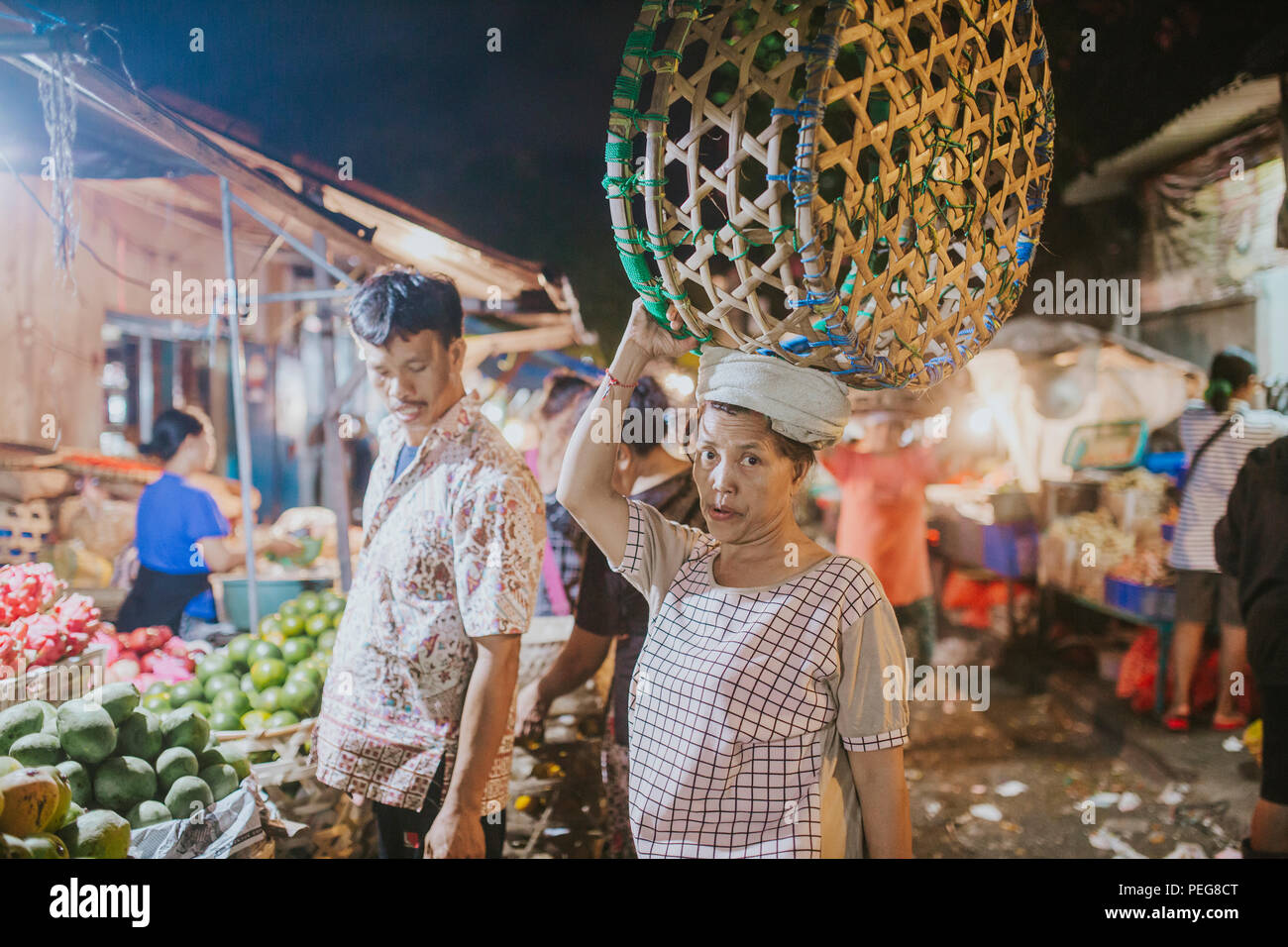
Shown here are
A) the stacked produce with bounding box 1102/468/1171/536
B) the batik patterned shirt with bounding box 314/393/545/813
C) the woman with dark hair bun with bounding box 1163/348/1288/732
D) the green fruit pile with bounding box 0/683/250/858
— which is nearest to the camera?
the green fruit pile with bounding box 0/683/250/858

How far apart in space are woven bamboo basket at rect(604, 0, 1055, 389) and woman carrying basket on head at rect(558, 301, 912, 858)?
15 cm

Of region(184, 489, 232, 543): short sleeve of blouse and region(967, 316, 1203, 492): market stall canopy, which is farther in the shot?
region(967, 316, 1203, 492): market stall canopy

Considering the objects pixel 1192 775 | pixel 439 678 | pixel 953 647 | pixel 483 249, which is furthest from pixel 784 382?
pixel 953 647

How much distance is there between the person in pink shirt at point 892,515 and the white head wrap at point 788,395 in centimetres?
218

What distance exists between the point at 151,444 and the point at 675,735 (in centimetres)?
178

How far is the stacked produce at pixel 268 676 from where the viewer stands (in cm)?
229

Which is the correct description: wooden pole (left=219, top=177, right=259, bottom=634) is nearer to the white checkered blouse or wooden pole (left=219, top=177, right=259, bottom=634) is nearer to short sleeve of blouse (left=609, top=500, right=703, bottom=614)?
short sleeve of blouse (left=609, top=500, right=703, bottom=614)

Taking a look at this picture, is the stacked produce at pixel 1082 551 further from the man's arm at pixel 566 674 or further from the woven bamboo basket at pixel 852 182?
the woven bamboo basket at pixel 852 182

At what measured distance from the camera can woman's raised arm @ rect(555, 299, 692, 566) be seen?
5.51 feet

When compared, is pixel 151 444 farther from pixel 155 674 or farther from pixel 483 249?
pixel 483 249

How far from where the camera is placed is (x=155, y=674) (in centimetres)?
236

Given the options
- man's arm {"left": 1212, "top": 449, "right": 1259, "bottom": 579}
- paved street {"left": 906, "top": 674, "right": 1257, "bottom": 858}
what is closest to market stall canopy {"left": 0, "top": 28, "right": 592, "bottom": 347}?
man's arm {"left": 1212, "top": 449, "right": 1259, "bottom": 579}

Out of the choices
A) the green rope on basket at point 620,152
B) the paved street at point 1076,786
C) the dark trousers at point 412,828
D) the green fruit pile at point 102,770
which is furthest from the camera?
the paved street at point 1076,786

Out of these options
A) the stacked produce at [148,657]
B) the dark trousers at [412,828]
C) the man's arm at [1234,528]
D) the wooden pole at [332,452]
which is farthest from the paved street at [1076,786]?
the stacked produce at [148,657]
